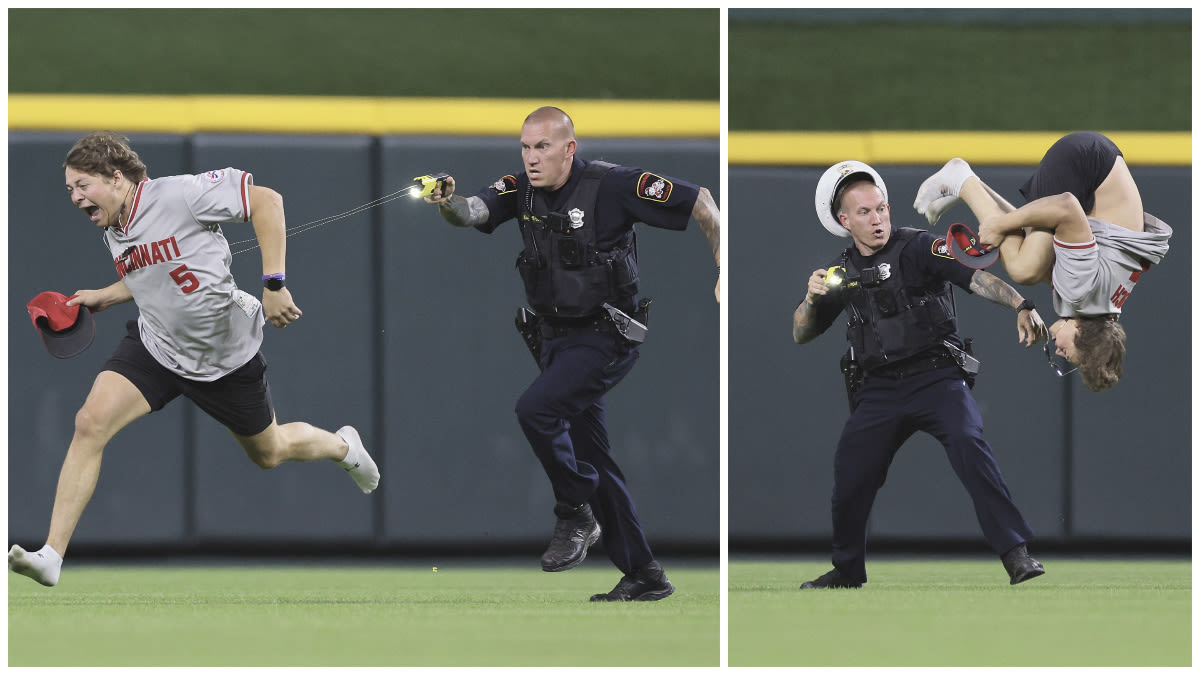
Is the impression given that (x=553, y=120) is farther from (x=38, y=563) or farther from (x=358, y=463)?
(x=38, y=563)

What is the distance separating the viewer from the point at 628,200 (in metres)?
3.21

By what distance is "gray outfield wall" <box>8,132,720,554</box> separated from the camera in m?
3.70

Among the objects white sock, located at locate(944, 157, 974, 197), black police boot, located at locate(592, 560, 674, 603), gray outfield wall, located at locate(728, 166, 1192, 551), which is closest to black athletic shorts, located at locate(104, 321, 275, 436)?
black police boot, located at locate(592, 560, 674, 603)

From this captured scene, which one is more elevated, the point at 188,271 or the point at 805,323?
the point at 188,271

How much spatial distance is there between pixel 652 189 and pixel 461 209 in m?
0.43

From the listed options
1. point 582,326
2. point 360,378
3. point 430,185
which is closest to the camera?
point 430,185

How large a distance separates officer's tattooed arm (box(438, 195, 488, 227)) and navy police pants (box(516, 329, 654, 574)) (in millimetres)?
324

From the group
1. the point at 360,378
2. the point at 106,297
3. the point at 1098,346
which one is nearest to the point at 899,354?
the point at 1098,346

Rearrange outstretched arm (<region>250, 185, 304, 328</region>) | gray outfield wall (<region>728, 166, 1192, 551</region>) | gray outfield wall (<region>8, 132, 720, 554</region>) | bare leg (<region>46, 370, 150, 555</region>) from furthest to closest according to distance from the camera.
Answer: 1. gray outfield wall (<region>8, 132, 720, 554</region>)
2. gray outfield wall (<region>728, 166, 1192, 551</region>)
3. bare leg (<region>46, 370, 150, 555</region>)
4. outstretched arm (<region>250, 185, 304, 328</region>)

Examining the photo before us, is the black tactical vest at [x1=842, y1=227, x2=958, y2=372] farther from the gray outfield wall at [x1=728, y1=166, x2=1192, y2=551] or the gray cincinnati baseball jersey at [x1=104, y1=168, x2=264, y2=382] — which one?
the gray cincinnati baseball jersey at [x1=104, y1=168, x2=264, y2=382]

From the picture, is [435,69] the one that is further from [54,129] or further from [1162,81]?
[1162,81]

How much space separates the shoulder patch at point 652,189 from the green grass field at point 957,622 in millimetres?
949

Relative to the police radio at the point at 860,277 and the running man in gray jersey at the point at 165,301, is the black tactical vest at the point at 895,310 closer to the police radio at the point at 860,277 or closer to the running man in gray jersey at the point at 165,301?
the police radio at the point at 860,277

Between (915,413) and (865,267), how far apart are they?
13.1 inches
